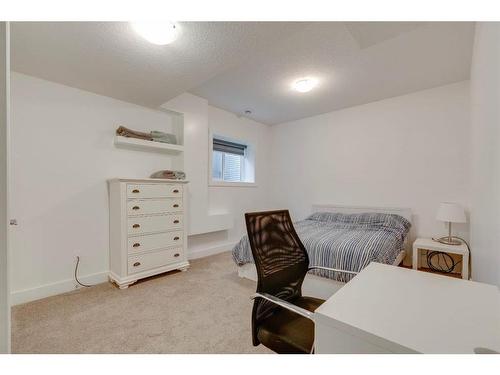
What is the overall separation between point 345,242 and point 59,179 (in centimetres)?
312

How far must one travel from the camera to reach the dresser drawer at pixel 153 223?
2554 mm

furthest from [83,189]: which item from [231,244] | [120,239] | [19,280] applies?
[231,244]

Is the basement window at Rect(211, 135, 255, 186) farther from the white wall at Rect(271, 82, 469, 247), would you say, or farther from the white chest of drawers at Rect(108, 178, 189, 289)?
the white chest of drawers at Rect(108, 178, 189, 289)

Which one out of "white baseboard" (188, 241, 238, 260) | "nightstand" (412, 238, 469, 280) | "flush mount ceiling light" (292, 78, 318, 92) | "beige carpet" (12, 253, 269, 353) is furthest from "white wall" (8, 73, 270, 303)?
"nightstand" (412, 238, 469, 280)

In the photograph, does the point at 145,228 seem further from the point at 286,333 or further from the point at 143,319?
the point at 286,333

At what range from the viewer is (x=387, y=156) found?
3.48 meters

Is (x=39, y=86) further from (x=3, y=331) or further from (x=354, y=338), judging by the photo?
(x=354, y=338)

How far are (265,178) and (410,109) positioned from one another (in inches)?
109

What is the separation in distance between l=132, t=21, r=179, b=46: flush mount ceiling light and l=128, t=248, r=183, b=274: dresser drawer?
219 centimetres

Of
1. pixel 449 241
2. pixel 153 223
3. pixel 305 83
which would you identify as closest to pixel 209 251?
pixel 153 223

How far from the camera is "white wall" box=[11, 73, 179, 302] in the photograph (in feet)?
7.20

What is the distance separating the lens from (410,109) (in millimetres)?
3279

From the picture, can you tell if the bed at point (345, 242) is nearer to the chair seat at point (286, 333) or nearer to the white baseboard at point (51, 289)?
the chair seat at point (286, 333)

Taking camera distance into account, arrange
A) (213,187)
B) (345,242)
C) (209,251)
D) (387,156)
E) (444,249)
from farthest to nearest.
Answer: (213,187), (209,251), (387,156), (444,249), (345,242)
